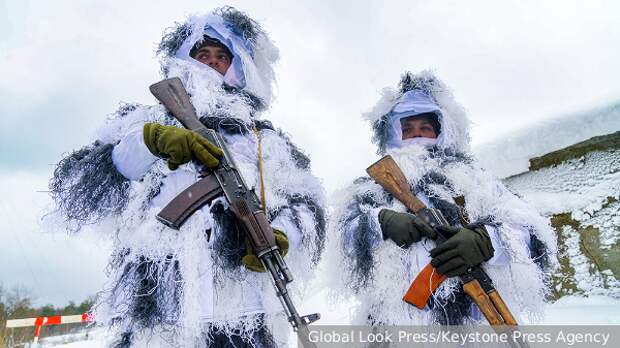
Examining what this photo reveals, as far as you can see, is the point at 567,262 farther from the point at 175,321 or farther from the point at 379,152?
the point at 175,321

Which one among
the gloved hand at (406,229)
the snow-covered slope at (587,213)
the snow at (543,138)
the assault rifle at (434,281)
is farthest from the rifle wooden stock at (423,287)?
the snow at (543,138)

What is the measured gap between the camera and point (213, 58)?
7.92 ft

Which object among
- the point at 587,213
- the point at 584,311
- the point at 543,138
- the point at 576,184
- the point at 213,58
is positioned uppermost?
the point at 213,58

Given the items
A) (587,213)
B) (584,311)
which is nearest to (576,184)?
(587,213)

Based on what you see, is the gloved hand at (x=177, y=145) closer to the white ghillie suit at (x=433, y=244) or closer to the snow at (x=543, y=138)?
the white ghillie suit at (x=433, y=244)

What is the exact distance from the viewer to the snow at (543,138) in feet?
15.1

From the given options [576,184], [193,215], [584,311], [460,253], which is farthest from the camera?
[576,184]

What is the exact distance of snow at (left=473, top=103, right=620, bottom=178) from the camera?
4.61 m

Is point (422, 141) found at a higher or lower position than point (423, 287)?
higher

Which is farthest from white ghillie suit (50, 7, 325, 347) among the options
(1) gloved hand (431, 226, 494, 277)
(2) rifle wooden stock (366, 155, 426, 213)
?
(1) gloved hand (431, 226, 494, 277)

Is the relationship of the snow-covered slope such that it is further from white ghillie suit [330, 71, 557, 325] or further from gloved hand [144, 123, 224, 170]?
gloved hand [144, 123, 224, 170]

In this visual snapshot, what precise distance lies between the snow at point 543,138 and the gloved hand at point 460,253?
8.42 feet

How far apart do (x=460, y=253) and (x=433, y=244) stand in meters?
0.23

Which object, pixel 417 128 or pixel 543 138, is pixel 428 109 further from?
pixel 543 138
